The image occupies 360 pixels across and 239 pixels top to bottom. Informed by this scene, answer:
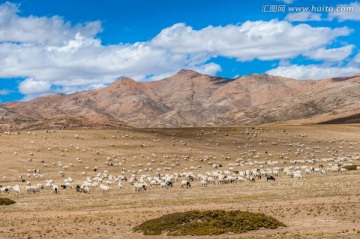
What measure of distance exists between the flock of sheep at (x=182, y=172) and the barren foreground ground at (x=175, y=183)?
489 mm

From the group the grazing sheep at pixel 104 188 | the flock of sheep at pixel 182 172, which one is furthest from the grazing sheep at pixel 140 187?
the grazing sheep at pixel 104 188

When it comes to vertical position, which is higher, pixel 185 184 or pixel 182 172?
pixel 182 172

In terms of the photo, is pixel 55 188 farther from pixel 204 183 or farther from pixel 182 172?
pixel 182 172

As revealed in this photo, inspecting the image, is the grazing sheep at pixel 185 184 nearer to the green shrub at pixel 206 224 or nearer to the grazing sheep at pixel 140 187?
the grazing sheep at pixel 140 187

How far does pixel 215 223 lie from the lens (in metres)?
32.8

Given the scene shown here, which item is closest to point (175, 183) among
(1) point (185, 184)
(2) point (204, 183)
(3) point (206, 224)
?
(1) point (185, 184)

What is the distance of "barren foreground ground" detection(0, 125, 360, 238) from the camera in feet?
117

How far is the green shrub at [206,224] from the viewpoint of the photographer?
32.2 meters

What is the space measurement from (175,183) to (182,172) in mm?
15408

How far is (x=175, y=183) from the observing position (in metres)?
64.2

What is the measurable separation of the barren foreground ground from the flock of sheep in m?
0.49

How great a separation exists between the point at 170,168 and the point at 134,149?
19.9 metres

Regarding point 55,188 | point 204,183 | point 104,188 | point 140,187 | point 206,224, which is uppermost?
point 55,188

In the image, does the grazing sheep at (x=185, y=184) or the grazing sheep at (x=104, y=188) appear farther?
the grazing sheep at (x=185, y=184)
